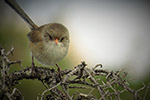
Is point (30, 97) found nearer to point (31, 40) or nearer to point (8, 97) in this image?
point (31, 40)

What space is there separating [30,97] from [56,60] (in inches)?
48.6

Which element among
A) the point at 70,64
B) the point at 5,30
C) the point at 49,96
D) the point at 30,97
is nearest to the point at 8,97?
the point at 49,96

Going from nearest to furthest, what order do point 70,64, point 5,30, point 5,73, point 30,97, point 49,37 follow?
point 5,73, point 49,37, point 30,97, point 70,64, point 5,30

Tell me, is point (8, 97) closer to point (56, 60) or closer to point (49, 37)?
point (56, 60)

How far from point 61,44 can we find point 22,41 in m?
1.74

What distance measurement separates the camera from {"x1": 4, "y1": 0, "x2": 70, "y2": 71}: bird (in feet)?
7.41

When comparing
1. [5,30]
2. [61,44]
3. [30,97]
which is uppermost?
[5,30]

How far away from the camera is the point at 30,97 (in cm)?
323

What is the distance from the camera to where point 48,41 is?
95.3 inches

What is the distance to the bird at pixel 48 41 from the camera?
2.26 meters

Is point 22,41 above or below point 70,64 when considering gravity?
above

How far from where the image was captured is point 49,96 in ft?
5.64

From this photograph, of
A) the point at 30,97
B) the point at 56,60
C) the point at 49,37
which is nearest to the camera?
the point at 56,60

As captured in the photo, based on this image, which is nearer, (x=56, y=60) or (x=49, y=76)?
(x=49, y=76)
